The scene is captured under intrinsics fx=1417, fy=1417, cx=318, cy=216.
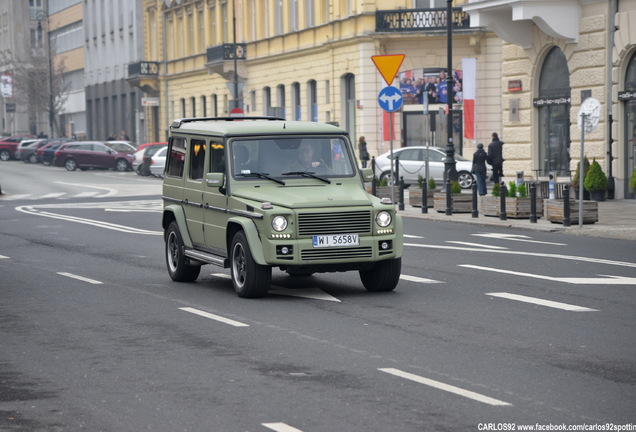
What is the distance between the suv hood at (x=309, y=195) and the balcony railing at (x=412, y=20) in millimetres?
38190

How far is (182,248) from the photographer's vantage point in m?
16.3

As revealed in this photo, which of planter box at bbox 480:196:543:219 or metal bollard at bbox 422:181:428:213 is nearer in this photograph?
planter box at bbox 480:196:543:219

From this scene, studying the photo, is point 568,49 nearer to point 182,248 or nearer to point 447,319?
point 182,248

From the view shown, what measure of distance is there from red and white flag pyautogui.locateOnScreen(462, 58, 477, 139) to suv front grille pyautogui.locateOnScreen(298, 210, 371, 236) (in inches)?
1396

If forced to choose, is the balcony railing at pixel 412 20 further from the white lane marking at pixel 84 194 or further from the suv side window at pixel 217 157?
the suv side window at pixel 217 157

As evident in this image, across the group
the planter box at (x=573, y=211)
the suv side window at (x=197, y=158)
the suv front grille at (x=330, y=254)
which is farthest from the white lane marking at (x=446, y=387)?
the planter box at (x=573, y=211)

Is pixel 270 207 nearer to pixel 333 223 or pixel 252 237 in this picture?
pixel 252 237

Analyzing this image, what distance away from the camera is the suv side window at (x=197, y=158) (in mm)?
16000

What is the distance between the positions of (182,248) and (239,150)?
5.34 feet

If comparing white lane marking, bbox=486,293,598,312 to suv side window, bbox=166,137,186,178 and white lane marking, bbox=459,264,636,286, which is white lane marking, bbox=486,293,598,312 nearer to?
white lane marking, bbox=459,264,636,286

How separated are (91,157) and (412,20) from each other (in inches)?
944

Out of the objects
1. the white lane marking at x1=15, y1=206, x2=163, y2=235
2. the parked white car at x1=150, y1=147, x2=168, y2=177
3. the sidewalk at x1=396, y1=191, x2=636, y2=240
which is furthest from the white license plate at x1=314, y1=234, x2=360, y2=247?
the parked white car at x1=150, y1=147, x2=168, y2=177

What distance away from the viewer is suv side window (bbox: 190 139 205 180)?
1600 cm

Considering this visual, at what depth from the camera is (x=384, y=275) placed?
583 inches
